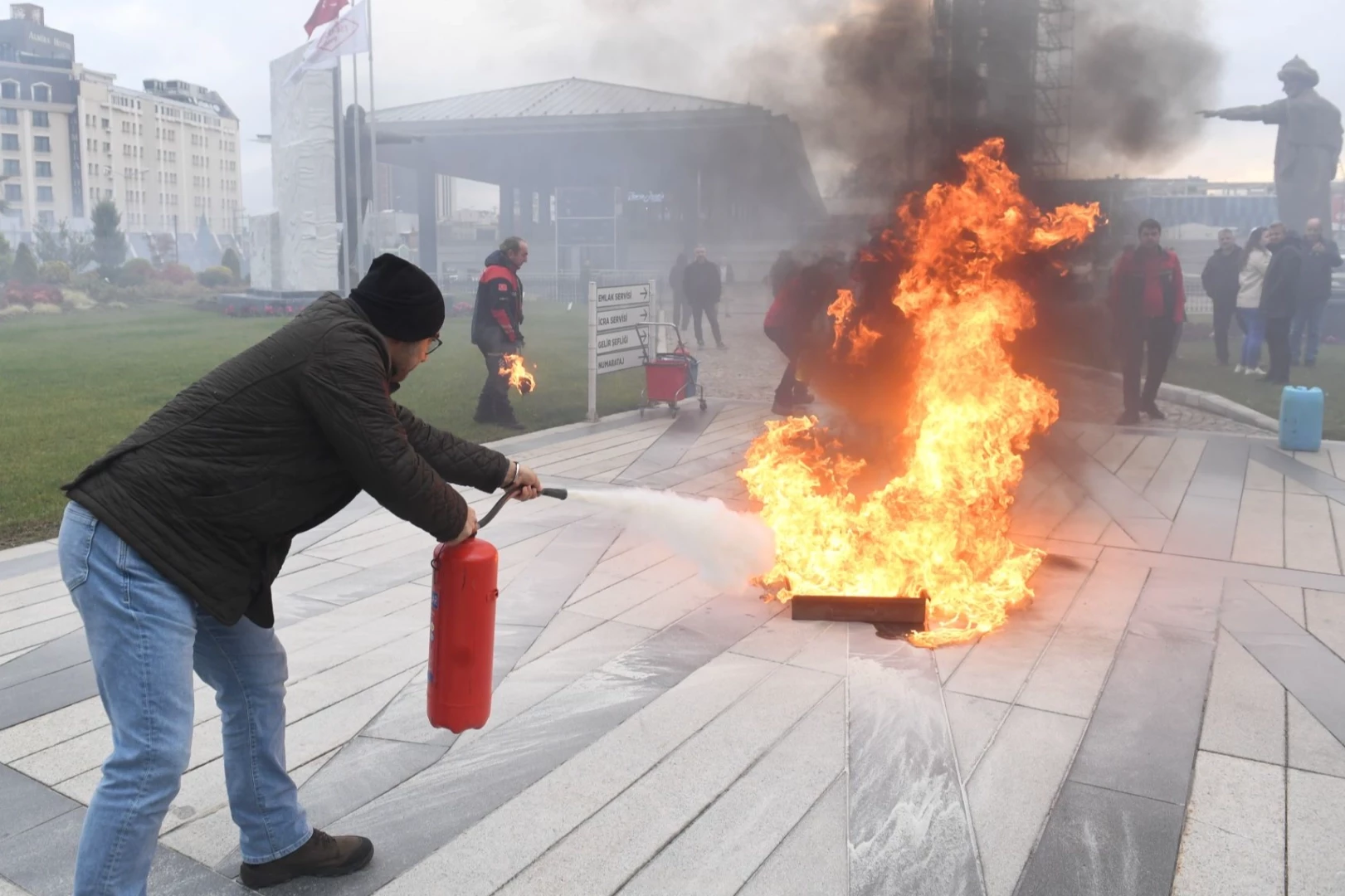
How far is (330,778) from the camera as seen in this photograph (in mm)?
3391

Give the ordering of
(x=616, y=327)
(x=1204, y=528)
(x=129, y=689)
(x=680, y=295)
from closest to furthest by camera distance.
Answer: (x=129, y=689), (x=1204, y=528), (x=616, y=327), (x=680, y=295)

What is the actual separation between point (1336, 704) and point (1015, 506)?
11.1ft

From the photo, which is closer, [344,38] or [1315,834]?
[1315,834]

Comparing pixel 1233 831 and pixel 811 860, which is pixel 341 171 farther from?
Result: pixel 1233 831

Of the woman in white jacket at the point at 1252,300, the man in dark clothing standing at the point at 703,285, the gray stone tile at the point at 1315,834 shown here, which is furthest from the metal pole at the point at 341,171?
the gray stone tile at the point at 1315,834

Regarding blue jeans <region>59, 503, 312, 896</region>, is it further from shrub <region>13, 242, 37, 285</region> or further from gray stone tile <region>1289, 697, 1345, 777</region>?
shrub <region>13, 242, 37, 285</region>

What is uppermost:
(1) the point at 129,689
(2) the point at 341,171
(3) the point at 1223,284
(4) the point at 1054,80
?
(2) the point at 341,171

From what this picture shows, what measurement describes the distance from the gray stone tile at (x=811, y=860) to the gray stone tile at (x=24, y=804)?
2.15m

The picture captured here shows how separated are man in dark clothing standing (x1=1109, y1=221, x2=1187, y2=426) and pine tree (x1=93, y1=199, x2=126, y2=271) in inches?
1608

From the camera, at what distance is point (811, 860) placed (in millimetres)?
2914

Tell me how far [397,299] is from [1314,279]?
15.8 meters

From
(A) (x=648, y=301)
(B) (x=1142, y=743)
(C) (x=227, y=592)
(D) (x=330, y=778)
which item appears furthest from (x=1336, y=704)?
(A) (x=648, y=301)

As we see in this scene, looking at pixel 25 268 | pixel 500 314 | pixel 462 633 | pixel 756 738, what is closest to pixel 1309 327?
pixel 500 314

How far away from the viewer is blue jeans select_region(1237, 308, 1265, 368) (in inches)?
567
